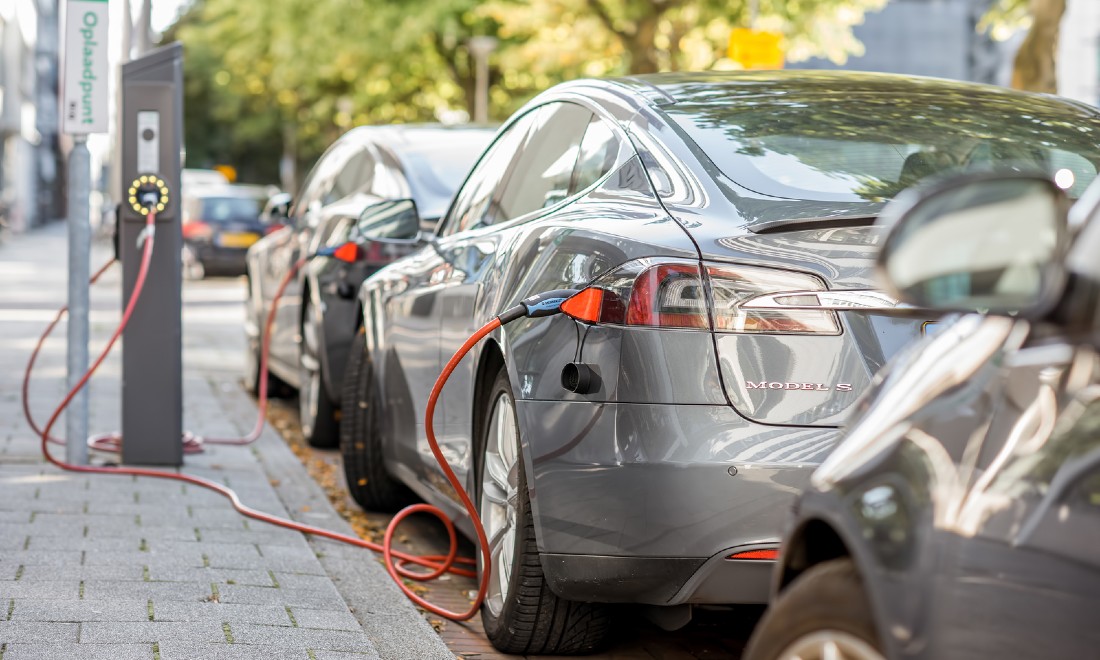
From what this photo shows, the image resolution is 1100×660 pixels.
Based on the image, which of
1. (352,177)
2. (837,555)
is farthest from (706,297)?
(352,177)

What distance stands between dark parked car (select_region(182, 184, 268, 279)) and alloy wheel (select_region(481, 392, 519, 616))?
24.7 meters

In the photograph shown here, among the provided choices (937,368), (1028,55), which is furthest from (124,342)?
(1028,55)

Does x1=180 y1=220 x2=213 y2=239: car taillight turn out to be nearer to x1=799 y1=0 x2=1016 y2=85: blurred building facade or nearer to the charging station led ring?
the charging station led ring

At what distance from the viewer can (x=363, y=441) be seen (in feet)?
22.3

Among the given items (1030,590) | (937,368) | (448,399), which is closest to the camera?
(1030,590)

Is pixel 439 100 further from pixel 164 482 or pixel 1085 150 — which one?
pixel 1085 150

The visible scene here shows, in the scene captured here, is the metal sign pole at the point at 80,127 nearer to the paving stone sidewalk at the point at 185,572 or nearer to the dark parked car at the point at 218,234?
the paving stone sidewalk at the point at 185,572

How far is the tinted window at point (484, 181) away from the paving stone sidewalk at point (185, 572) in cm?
125

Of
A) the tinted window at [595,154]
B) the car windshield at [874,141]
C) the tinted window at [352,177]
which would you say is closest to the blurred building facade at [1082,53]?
the tinted window at [352,177]

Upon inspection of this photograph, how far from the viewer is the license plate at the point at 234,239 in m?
29.4

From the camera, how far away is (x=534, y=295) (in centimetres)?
439

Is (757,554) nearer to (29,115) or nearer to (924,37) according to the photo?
(924,37)

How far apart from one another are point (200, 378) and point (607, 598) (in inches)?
328

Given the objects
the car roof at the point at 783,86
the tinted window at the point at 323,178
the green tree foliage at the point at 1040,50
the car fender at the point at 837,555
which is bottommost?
the car fender at the point at 837,555
